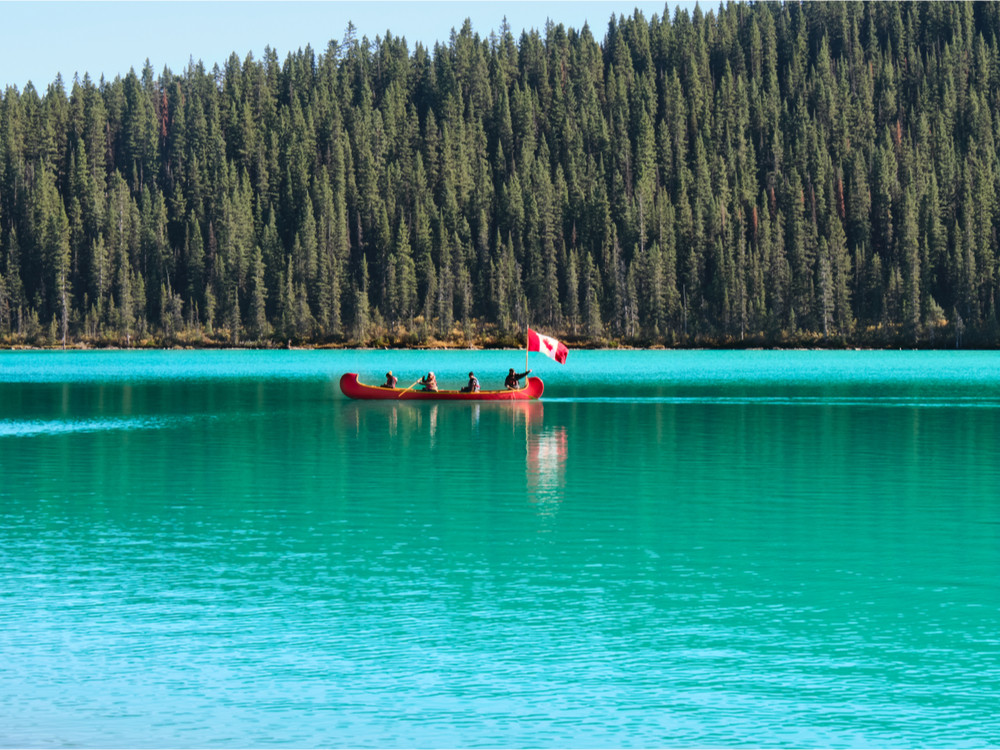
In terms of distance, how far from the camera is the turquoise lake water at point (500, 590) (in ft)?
51.8

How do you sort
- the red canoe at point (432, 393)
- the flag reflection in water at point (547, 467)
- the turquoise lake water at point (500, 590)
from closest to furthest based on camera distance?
the turquoise lake water at point (500, 590)
the flag reflection in water at point (547, 467)
the red canoe at point (432, 393)

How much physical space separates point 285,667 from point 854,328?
190 meters

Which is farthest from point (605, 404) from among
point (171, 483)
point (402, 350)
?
point (402, 350)

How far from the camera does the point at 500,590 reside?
2272cm

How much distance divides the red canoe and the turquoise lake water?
18972 millimetres

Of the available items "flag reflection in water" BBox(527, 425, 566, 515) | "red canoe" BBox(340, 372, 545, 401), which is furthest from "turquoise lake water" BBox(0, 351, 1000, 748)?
"red canoe" BBox(340, 372, 545, 401)

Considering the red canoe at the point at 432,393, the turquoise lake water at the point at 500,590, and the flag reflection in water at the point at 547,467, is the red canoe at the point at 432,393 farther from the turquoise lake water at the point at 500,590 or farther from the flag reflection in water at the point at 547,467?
the turquoise lake water at the point at 500,590

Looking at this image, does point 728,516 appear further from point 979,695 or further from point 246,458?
point 246,458

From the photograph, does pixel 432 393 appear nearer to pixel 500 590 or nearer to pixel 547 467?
pixel 547 467

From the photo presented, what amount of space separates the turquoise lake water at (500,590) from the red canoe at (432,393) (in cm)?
1897

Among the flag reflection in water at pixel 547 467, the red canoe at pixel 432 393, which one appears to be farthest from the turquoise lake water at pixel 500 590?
the red canoe at pixel 432 393

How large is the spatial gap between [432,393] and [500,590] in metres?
48.6

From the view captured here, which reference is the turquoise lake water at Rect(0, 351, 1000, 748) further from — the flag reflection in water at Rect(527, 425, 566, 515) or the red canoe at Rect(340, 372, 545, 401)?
the red canoe at Rect(340, 372, 545, 401)

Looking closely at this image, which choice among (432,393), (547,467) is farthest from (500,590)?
(432,393)
